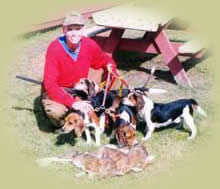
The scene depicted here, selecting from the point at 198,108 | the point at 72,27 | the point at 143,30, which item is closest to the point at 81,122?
the point at 72,27

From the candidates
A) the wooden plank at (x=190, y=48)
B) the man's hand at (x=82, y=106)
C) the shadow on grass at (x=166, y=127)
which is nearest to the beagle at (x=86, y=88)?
the man's hand at (x=82, y=106)

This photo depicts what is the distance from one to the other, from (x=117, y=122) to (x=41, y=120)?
4.55 feet

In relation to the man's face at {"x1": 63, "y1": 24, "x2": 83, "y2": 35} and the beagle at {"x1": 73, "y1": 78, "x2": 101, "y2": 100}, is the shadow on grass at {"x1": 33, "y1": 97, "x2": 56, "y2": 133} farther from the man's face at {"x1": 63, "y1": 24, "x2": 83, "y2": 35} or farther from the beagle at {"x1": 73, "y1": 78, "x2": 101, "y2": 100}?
the man's face at {"x1": 63, "y1": 24, "x2": 83, "y2": 35}

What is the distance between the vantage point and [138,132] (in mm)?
7000

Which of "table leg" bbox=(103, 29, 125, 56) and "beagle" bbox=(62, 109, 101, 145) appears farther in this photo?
"table leg" bbox=(103, 29, 125, 56)

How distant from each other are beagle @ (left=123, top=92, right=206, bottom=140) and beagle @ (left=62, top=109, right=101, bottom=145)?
0.50 metres

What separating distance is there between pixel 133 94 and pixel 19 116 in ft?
5.64

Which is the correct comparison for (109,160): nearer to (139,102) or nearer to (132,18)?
(139,102)

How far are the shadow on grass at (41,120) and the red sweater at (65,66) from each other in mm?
524

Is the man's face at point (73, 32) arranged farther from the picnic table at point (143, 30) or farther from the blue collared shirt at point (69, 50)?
the picnic table at point (143, 30)

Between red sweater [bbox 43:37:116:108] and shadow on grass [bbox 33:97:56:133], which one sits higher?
red sweater [bbox 43:37:116:108]

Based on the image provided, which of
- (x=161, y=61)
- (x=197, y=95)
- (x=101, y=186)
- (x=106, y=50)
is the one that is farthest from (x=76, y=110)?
(x=161, y=61)

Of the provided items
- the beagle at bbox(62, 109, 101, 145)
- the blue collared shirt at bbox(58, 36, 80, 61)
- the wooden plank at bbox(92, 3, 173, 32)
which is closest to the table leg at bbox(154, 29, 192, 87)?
the wooden plank at bbox(92, 3, 173, 32)

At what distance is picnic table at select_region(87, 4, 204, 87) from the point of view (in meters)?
8.54
